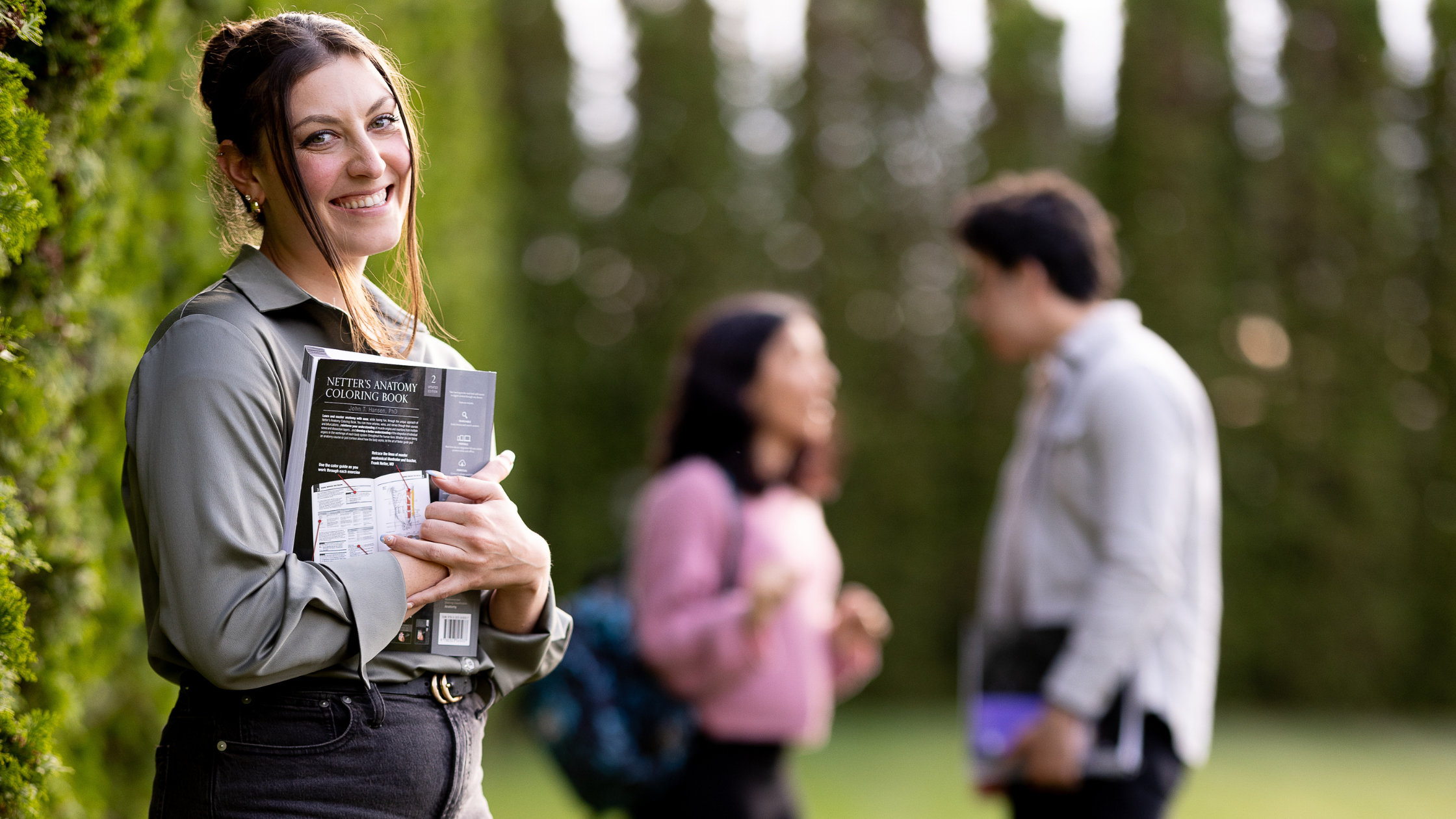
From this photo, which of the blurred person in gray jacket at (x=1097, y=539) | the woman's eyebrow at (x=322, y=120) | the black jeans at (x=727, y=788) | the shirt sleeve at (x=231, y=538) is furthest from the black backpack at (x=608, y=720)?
the woman's eyebrow at (x=322, y=120)

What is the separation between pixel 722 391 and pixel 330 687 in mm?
2071

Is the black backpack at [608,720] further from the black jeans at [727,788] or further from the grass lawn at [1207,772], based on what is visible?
the grass lawn at [1207,772]

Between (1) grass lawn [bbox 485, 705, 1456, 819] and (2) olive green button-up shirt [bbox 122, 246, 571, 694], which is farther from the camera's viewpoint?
(1) grass lawn [bbox 485, 705, 1456, 819]

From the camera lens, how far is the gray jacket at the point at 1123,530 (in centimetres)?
264

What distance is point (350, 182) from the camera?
1.46m

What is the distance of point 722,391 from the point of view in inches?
132

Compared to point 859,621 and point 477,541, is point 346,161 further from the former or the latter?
point 859,621

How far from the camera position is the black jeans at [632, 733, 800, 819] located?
301cm

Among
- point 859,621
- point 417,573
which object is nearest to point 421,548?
point 417,573

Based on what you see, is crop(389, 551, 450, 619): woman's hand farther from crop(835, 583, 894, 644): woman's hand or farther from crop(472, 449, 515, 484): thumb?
crop(835, 583, 894, 644): woman's hand

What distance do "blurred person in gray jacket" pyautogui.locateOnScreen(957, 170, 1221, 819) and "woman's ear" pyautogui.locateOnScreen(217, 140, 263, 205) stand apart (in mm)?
1982

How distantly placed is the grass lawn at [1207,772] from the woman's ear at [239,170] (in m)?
4.38

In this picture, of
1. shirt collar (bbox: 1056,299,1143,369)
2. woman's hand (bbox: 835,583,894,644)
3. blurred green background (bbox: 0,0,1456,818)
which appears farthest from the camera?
blurred green background (bbox: 0,0,1456,818)

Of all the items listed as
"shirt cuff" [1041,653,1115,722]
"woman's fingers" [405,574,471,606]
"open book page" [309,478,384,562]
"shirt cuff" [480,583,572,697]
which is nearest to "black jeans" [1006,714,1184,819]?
"shirt cuff" [1041,653,1115,722]
